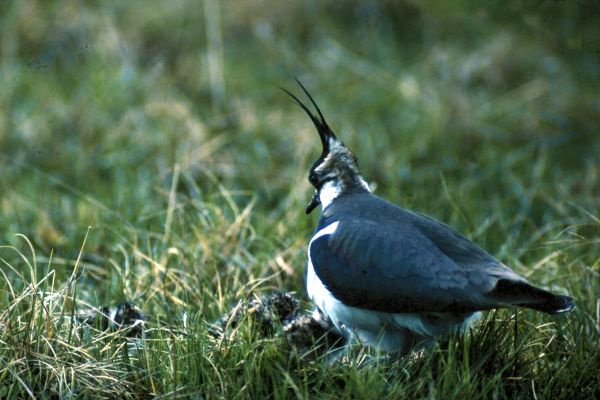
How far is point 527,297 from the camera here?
10.1 ft

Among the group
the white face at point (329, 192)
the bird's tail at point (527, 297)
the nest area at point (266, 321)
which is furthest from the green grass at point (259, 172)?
the white face at point (329, 192)

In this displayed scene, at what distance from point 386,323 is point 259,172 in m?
2.54

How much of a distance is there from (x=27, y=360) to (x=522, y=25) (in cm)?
368

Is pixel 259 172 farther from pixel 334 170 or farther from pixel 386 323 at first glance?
pixel 386 323

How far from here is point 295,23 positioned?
796 cm

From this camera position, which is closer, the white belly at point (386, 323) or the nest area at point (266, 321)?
the white belly at point (386, 323)

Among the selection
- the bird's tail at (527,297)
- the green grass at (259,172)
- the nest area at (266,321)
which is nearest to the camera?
the bird's tail at (527,297)

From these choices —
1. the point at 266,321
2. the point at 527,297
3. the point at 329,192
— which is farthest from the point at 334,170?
the point at 527,297

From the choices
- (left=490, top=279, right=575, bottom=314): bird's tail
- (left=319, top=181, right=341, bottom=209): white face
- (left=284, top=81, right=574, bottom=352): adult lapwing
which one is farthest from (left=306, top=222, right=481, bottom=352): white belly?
(left=319, top=181, right=341, bottom=209): white face

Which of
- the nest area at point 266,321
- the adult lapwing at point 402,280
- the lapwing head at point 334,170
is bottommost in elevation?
the nest area at point 266,321

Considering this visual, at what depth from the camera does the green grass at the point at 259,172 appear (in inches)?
128

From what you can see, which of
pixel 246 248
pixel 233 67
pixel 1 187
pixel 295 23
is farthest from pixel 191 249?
pixel 295 23

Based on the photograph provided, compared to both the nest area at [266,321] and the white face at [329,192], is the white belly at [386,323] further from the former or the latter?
the white face at [329,192]

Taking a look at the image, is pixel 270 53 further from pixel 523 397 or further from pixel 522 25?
pixel 523 397
